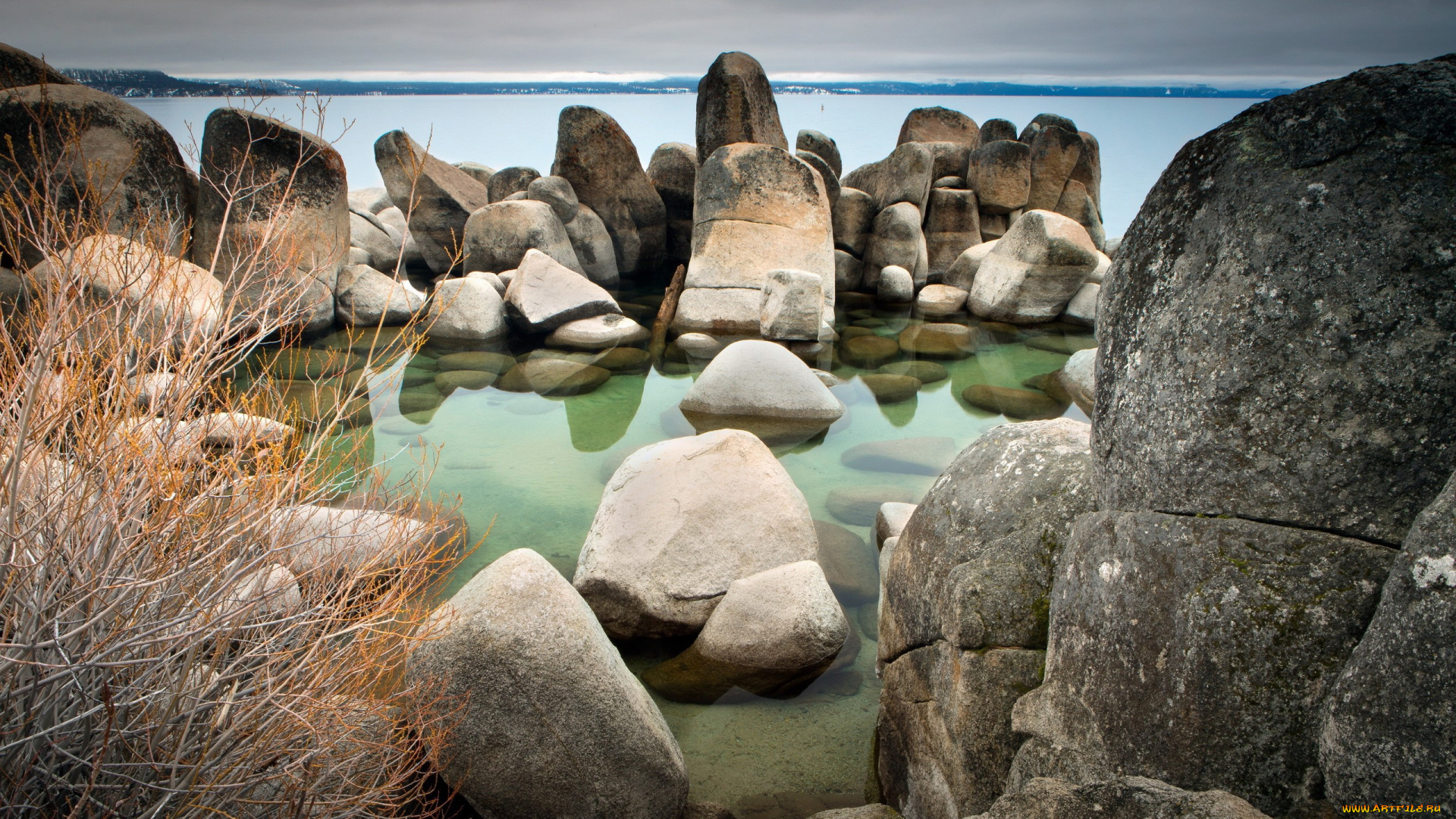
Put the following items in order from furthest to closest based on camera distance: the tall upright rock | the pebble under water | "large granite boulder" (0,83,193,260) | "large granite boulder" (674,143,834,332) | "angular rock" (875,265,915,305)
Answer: "angular rock" (875,265,915,305) < "large granite boulder" (674,143,834,332) < the tall upright rock < "large granite boulder" (0,83,193,260) < the pebble under water

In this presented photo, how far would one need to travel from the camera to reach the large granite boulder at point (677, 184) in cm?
1504

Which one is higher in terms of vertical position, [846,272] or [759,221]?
[759,221]

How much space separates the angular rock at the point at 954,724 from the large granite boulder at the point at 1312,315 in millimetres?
710

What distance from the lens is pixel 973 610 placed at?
249 centimetres

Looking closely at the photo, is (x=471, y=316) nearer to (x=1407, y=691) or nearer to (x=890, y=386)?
(x=890, y=386)

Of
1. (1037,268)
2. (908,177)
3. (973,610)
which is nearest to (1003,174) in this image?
(908,177)

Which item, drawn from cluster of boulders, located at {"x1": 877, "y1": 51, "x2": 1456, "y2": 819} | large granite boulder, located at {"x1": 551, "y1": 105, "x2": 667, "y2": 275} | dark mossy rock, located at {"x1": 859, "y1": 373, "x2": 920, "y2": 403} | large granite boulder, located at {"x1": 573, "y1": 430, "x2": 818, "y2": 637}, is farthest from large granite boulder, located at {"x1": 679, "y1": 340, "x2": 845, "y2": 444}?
large granite boulder, located at {"x1": 551, "y1": 105, "x2": 667, "y2": 275}

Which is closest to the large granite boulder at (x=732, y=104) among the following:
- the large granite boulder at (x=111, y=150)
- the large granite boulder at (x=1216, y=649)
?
the large granite boulder at (x=111, y=150)

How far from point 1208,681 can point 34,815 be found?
9.10 ft

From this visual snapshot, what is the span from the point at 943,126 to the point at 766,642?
1526cm

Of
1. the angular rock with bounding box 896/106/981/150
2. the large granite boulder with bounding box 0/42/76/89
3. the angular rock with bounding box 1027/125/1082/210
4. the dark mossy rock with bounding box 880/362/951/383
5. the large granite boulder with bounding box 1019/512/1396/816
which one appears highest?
the angular rock with bounding box 896/106/981/150

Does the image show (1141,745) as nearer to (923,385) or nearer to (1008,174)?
(923,385)

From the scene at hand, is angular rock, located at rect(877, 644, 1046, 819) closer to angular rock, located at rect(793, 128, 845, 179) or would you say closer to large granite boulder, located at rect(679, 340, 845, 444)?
large granite boulder, located at rect(679, 340, 845, 444)

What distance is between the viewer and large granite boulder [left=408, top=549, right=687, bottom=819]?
2875 mm
